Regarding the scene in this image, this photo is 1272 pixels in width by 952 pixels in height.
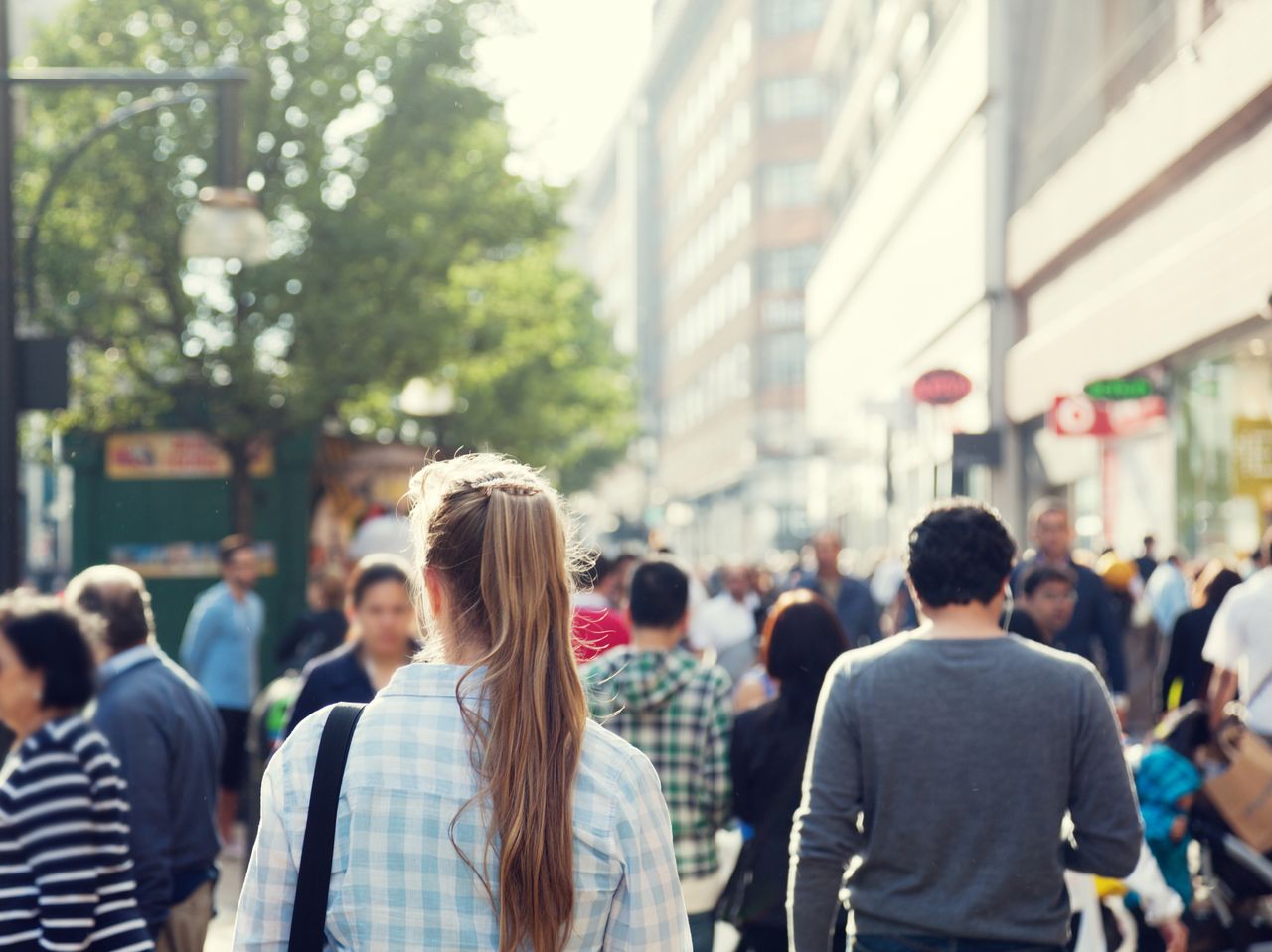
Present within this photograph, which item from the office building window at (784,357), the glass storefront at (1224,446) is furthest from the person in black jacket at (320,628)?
the office building window at (784,357)

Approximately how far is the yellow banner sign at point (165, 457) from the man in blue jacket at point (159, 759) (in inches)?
530

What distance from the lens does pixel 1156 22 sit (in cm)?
1856

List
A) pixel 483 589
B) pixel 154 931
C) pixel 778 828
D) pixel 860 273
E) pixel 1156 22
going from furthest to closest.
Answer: pixel 860 273, pixel 1156 22, pixel 778 828, pixel 154 931, pixel 483 589

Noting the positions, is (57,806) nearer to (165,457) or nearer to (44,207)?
(44,207)

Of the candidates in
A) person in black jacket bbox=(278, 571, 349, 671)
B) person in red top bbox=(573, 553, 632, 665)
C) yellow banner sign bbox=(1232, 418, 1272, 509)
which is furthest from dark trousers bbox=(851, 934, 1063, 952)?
yellow banner sign bbox=(1232, 418, 1272, 509)

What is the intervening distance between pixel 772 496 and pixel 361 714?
65295 mm

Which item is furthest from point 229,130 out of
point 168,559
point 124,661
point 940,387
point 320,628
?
point 168,559

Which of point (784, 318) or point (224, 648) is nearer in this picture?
point (224, 648)

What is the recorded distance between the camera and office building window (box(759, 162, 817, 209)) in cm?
6775

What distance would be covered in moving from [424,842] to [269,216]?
18.5 m

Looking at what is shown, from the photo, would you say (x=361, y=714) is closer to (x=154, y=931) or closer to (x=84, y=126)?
(x=154, y=931)

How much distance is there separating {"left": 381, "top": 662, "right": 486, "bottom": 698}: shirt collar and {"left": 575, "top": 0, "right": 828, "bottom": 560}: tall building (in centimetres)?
5731

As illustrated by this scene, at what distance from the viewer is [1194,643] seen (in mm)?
10305

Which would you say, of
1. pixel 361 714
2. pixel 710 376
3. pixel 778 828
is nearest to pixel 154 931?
pixel 778 828
